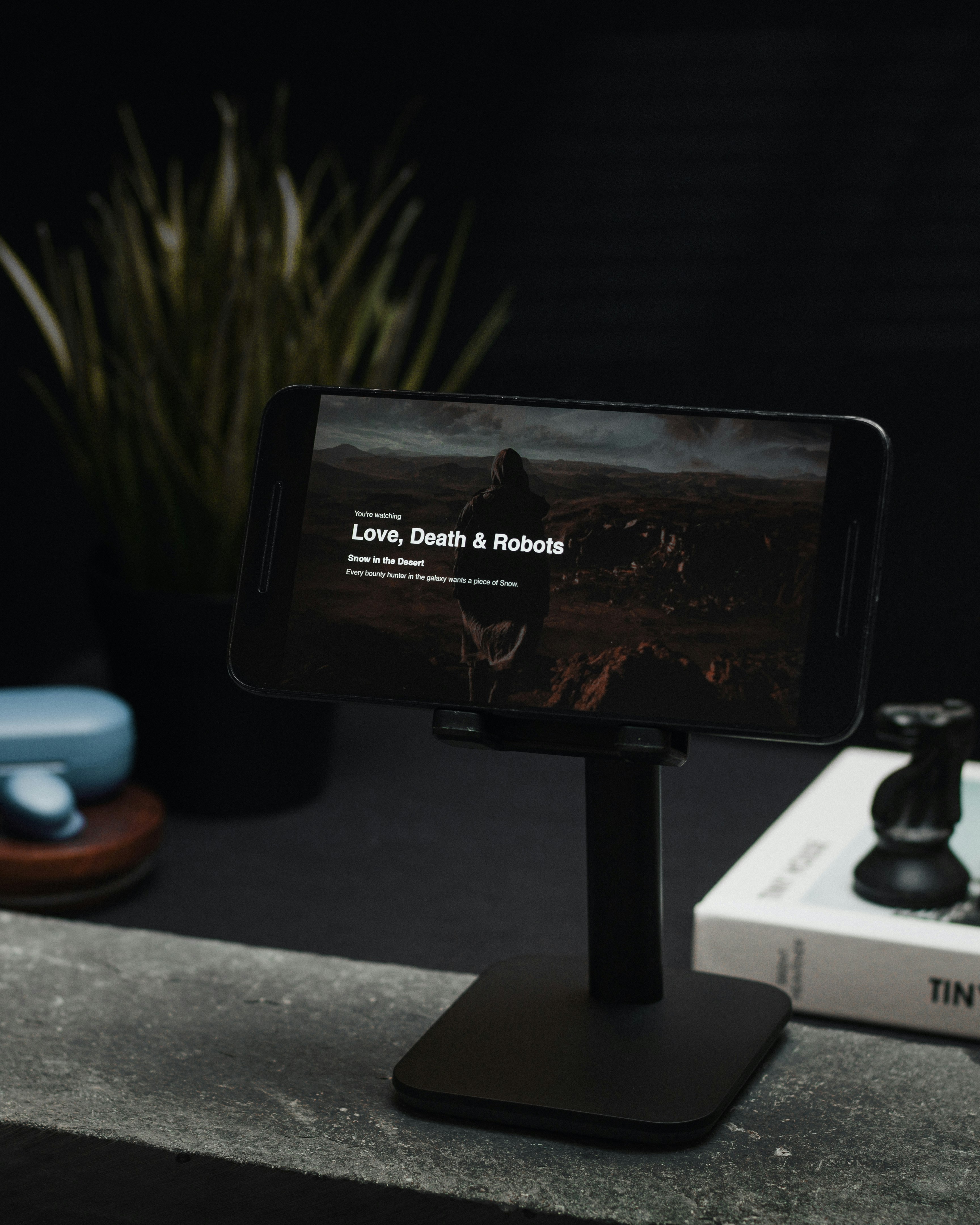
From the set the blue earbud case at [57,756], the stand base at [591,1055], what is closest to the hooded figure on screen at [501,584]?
the stand base at [591,1055]

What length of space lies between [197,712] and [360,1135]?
0.44m

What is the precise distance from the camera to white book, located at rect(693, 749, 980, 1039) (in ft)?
2.06

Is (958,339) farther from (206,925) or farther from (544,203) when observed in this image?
(206,925)

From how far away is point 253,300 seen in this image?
33.8 inches

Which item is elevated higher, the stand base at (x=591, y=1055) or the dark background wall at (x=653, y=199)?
the dark background wall at (x=653, y=199)

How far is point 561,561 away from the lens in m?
0.47

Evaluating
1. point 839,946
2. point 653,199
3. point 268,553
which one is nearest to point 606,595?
point 268,553

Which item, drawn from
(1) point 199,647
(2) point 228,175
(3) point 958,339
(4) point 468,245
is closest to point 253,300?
(2) point 228,175

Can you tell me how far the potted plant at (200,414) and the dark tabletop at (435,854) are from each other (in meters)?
0.05

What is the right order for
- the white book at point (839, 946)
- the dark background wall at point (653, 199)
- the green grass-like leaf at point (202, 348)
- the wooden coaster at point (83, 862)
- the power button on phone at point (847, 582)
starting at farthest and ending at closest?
the dark background wall at point (653, 199) → the green grass-like leaf at point (202, 348) → the wooden coaster at point (83, 862) → the white book at point (839, 946) → the power button on phone at point (847, 582)

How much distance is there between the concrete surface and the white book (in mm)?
30

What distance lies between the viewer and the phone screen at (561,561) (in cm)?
46

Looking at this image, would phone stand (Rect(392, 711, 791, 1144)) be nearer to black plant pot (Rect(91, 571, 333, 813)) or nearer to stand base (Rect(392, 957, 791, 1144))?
stand base (Rect(392, 957, 791, 1144))

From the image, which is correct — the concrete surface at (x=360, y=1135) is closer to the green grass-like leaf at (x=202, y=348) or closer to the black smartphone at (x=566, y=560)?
the black smartphone at (x=566, y=560)
